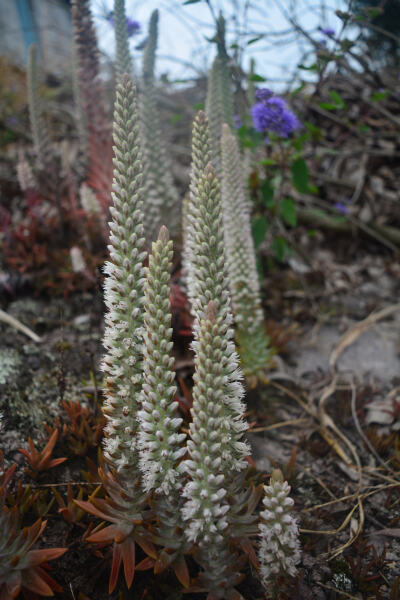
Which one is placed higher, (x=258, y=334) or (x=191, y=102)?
(x=191, y=102)

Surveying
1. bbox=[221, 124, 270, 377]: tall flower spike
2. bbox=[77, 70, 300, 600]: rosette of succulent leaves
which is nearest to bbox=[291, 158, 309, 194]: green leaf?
bbox=[221, 124, 270, 377]: tall flower spike

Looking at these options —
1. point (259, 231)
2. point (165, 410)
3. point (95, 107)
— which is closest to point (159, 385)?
point (165, 410)

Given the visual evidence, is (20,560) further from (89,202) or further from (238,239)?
(89,202)

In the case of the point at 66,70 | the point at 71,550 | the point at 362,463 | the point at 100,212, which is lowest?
the point at 362,463

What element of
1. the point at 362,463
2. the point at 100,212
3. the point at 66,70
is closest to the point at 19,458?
the point at 362,463

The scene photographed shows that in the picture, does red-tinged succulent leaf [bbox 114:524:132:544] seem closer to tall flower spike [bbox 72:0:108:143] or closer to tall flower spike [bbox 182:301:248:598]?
tall flower spike [bbox 182:301:248:598]

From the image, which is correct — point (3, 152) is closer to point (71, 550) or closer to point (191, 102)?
point (191, 102)

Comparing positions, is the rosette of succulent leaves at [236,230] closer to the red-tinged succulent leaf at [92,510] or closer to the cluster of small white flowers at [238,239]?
the cluster of small white flowers at [238,239]
